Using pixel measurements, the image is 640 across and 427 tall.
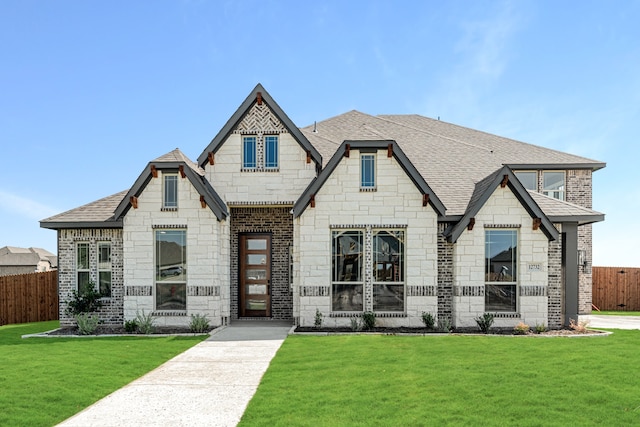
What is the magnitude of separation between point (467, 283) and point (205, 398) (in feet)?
28.7

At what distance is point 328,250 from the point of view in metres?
12.8

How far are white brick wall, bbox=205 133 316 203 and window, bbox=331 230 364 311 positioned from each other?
2142 mm

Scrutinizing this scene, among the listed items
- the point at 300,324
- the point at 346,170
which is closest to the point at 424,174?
the point at 346,170

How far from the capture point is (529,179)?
18891 mm

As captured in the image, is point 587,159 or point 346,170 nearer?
point 346,170

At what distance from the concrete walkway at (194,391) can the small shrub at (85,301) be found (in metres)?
4.65

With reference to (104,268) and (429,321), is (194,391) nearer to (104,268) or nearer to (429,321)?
(429,321)

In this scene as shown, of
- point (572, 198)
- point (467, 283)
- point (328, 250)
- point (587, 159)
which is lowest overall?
point (467, 283)

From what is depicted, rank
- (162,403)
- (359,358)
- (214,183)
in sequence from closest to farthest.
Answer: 1. (162,403)
2. (359,358)
3. (214,183)

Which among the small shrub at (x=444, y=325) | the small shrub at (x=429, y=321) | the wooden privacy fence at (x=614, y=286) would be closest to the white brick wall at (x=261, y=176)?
the small shrub at (x=429, y=321)

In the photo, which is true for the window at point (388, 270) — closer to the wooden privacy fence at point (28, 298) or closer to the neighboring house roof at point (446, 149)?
the neighboring house roof at point (446, 149)

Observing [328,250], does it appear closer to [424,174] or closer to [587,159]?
[424,174]

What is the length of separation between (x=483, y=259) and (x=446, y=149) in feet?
23.6

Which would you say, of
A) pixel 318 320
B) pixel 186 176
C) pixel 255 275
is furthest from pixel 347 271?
pixel 186 176
